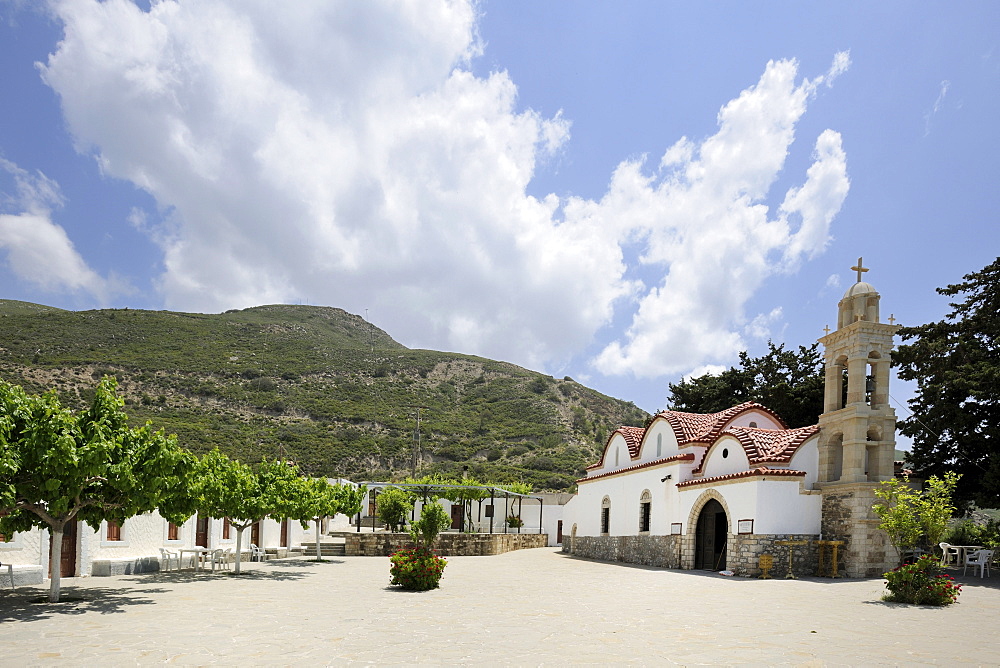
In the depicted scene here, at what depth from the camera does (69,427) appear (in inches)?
454

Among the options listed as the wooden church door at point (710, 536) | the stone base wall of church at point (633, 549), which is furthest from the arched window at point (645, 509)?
the wooden church door at point (710, 536)

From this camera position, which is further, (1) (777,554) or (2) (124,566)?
(1) (777,554)

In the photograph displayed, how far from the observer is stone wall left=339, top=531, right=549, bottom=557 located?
30516 millimetres

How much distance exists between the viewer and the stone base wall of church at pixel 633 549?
24.6m

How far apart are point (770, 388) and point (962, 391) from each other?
13919 millimetres

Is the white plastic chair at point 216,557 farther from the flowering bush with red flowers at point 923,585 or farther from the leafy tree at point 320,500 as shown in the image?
the flowering bush with red flowers at point 923,585

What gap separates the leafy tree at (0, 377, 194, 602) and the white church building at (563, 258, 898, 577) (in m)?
15.0

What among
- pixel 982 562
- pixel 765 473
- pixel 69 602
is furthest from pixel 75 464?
pixel 982 562

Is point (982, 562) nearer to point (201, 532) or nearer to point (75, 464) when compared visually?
point (75, 464)

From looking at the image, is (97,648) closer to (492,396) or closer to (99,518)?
(99,518)

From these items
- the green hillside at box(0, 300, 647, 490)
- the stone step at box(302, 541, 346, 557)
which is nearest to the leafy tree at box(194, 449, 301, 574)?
the stone step at box(302, 541, 346, 557)

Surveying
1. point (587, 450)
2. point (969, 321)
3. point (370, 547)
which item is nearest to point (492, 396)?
point (587, 450)

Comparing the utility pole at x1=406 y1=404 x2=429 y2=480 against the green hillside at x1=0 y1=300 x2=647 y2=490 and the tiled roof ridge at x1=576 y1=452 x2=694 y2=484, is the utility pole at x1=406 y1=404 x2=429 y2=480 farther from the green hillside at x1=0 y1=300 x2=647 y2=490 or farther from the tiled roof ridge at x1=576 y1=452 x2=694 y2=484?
the tiled roof ridge at x1=576 y1=452 x2=694 y2=484

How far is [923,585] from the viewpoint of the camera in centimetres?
1431
